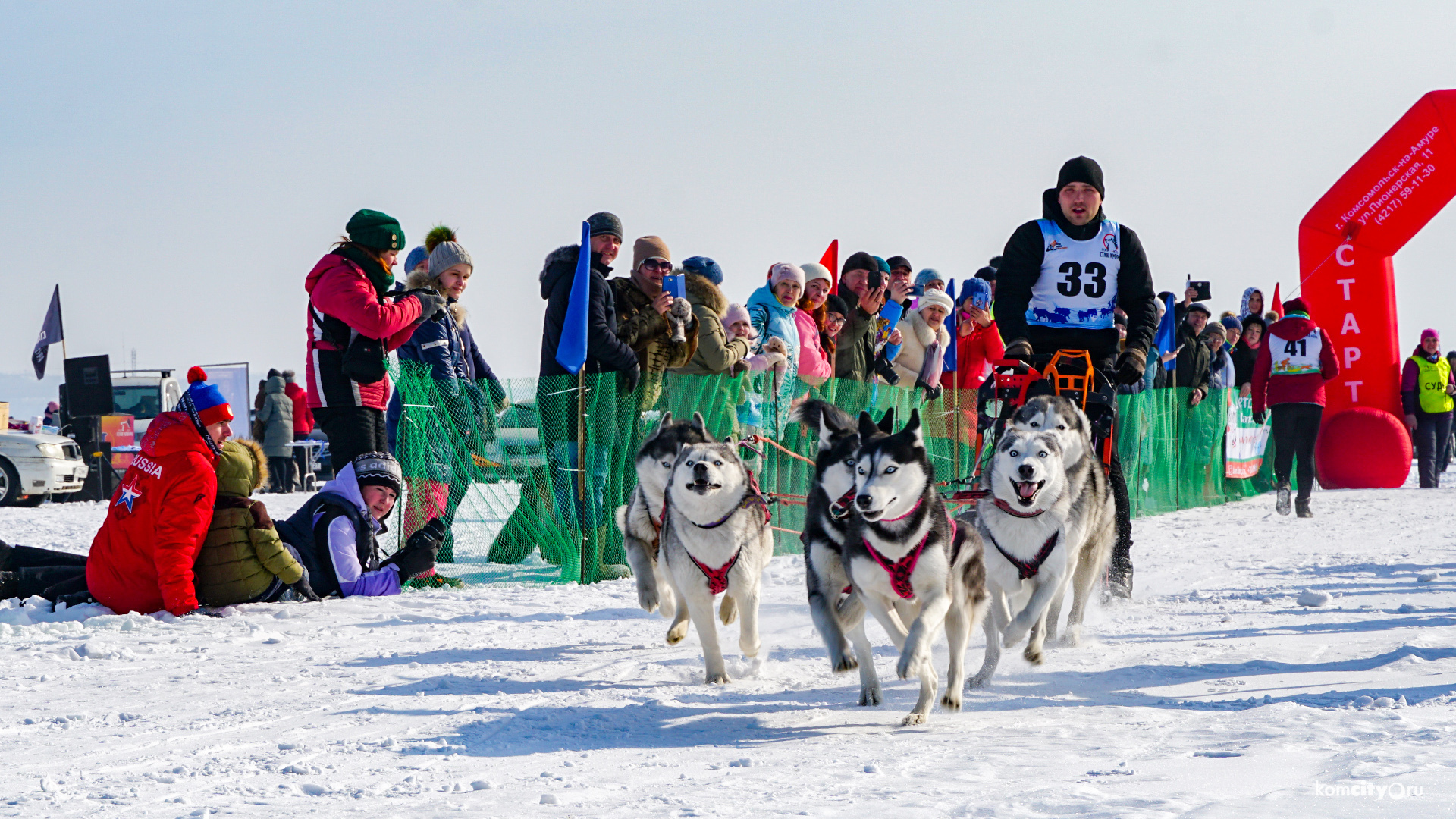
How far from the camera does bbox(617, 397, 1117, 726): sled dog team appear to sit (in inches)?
144

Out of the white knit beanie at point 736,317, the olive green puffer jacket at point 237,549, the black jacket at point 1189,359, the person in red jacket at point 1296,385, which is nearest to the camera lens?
the olive green puffer jacket at point 237,549

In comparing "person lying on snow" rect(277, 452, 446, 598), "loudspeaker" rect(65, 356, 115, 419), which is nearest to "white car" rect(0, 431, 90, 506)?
"loudspeaker" rect(65, 356, 115, 419)

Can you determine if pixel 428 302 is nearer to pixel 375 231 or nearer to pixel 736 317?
pixel 375 231

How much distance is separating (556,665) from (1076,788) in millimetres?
2106

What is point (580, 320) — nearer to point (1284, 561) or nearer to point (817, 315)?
point (817, 315)

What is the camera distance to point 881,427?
13.7 ft

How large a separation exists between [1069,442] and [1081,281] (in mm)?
1034

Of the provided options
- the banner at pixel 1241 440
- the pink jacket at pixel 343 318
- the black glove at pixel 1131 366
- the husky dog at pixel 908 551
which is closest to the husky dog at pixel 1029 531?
the husky dog at pixel 908 551

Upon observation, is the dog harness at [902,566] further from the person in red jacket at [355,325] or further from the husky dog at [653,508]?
the person in red jacket at [355,325]

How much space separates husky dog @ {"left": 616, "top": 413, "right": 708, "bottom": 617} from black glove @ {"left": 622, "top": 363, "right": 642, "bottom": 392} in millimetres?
1615

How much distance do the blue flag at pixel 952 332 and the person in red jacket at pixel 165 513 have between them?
525cm

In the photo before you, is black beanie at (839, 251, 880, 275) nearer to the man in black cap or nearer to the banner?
the man in black cap

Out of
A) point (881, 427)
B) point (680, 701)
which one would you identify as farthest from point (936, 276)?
point (680, 701)

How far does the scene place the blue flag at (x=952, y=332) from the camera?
30.0 feet
